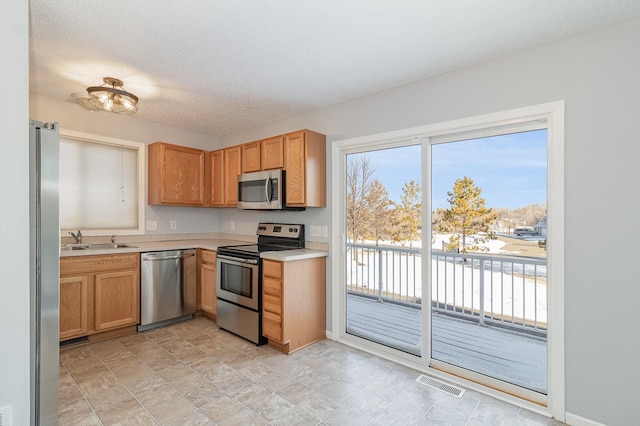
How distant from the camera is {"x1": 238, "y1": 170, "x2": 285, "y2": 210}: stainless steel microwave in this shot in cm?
343

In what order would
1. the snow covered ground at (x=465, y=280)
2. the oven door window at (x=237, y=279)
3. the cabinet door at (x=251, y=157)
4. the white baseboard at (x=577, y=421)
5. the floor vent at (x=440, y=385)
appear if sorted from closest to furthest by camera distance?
the white baseboard at (x=577, y=421) < the floor vent at (x=440, y=385) < the snow covered ground at (x=465, y=280) < the oven door window at (x=237, y=279) < the cabinet door at (x=251, y=157)

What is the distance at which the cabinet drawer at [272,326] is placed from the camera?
2.98m

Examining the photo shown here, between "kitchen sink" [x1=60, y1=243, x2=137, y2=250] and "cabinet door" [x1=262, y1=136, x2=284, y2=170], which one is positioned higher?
"cabinet door" [x1=262, y1=136, x2=284, y2=170]

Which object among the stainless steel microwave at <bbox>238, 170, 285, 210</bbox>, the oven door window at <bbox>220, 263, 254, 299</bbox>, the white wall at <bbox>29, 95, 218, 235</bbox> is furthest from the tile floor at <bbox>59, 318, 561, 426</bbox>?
the white wall at <bbox>29, 95, 218, 235</bbox>

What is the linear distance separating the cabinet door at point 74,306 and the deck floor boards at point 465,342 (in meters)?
2.68

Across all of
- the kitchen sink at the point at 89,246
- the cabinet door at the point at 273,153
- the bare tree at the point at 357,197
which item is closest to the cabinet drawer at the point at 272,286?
the bare tree at the point at 357,197

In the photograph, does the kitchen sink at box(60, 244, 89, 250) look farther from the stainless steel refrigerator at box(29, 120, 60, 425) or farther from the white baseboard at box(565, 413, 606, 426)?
the white baseboard at box(565, 413, 606, 426)

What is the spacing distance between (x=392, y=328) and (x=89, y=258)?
333 cm

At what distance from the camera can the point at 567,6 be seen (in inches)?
69.4

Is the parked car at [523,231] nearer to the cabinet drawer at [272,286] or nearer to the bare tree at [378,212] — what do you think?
the bare tree at [378,212]

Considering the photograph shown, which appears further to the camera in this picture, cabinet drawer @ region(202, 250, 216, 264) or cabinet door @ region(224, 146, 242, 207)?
cabinet door @ region(224, 146, 242, 207)

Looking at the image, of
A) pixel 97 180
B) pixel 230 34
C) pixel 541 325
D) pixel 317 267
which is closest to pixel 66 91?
pixel 97 180

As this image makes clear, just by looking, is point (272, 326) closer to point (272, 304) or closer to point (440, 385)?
point (272, 304)

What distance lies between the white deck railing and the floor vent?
717 millimetres
